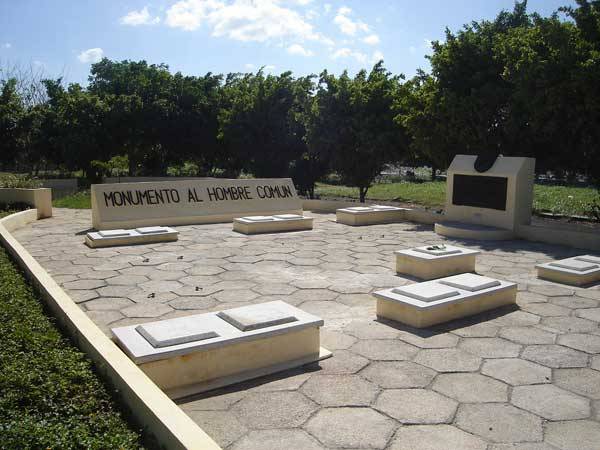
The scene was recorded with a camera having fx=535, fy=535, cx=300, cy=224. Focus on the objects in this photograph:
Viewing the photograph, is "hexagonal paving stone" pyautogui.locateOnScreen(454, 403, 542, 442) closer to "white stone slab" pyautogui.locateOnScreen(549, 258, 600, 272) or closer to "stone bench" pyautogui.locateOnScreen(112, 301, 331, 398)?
"stone bench" pyautogui.locateOnScreen(112, 301, 331, 398)

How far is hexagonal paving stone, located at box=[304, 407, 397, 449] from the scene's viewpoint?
3495 mm

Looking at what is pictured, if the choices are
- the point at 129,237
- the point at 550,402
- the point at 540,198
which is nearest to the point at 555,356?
the point at 550,402

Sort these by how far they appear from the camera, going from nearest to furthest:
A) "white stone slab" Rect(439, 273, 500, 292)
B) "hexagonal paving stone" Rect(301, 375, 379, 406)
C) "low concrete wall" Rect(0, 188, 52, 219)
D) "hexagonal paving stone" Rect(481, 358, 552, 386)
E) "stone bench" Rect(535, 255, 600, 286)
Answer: "hexagonal paving stone" Rect(301, 375, 379, 406) < "hexagonal paving stone" Rect(481, 358, 552, 386) < "white stone slab" Rect(439, 273, 500, 292) < "stone bench" Rect(535, 255, 600, 286) < "low concrete wall" Rect(0, 188, 52, 219)

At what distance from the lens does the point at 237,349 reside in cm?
451

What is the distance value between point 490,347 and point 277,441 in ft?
8.67

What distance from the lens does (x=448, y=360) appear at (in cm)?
488

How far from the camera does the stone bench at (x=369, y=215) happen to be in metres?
13.7

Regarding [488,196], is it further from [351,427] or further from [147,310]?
[351,427]

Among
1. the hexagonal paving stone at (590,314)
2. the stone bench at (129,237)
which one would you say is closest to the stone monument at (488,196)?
the hexagonal paving stone at (590,314)

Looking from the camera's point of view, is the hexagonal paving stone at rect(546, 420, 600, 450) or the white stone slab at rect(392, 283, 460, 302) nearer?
the hexagonal paving stone at rect(546, 420, 600, 450)

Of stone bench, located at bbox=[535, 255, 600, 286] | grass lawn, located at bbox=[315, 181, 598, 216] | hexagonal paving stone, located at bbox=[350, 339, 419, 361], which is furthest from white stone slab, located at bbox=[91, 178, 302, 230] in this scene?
grass lawn, located at bbox=[315, 181, 598, 216]

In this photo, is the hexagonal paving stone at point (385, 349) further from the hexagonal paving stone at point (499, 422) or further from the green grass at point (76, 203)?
the green grass at point (76, 203)

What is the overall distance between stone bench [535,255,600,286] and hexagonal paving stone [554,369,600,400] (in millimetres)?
3275

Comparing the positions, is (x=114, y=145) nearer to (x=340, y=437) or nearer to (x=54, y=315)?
(x=54, y=315)
